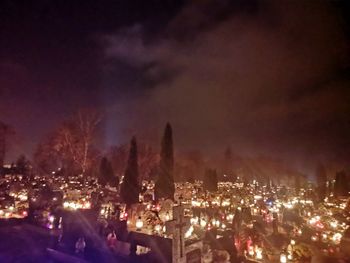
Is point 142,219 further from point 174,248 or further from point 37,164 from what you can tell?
point 37,164

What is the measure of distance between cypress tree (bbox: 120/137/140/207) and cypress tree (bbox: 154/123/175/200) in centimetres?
264

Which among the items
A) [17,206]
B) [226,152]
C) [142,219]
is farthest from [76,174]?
[226,152]

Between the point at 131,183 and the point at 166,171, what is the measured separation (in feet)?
15.1

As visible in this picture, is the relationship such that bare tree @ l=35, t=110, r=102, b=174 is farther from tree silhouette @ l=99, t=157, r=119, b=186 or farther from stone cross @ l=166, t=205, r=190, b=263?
stone cross @ l=166, t=205, r=190, b=263

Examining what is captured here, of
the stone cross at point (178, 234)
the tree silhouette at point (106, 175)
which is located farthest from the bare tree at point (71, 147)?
the stone cross at point (178, 234)

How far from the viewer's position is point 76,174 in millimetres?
36219

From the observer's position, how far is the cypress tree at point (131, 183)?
972 inches

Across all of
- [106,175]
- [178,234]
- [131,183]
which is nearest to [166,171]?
[131,183]

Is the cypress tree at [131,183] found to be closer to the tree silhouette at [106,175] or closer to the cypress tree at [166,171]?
the cypress tree at [166,171]

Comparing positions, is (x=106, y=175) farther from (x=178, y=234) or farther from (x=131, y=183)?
(x=178, y=234)

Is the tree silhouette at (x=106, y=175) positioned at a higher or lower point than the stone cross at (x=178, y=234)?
higher

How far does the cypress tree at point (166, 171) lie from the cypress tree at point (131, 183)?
264 cm

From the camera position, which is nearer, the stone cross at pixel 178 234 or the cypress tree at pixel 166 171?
the stone cross at pixel 178 234

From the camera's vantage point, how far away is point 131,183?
2594 cm
